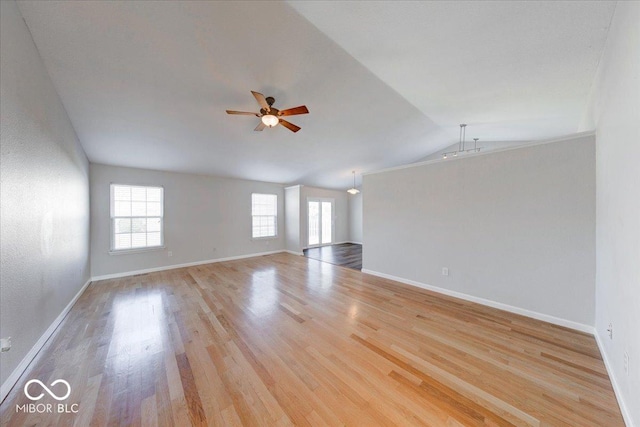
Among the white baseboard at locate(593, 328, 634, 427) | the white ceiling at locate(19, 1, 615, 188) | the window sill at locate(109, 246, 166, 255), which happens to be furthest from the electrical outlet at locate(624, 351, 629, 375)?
the window sill at locate(109, 246, 166, 255)

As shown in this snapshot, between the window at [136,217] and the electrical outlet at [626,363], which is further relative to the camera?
the window at [136,217]

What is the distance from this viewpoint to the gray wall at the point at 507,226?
2533 mm

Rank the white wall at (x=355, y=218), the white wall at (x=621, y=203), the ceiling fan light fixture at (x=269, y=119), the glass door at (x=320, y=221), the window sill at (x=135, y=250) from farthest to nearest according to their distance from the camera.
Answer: the white wall at (x=355, y=218)
the glass door at (x=320, y=221)
the window sill at (x=135, y=250)
the ceiling fan light fixture at (x=269, y=119)
the white wall at (x=621, y=203)

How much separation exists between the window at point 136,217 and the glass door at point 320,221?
14.6ft

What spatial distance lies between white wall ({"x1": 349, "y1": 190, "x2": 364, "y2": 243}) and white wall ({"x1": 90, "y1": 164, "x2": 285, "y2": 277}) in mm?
3650

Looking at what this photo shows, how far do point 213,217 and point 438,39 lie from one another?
19.5ft

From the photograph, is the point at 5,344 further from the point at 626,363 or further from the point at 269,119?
the point at 626,363

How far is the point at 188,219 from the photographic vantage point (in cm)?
563

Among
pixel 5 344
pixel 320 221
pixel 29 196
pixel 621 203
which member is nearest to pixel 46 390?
pixel 5 344

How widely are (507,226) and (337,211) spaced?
6.49m

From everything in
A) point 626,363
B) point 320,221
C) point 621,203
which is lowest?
point 626,363

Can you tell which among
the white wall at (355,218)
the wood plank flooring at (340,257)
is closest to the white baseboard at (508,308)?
the wood plank flooring at (340,257)

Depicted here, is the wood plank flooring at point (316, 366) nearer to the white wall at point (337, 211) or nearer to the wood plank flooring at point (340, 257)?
the wood plank flooring at point (340, 257)

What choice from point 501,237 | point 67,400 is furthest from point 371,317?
point 67,400
